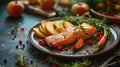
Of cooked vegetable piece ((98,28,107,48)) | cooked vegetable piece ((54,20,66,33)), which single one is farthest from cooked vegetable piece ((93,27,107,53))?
cooked vegetable piece ((54,20,66,33))

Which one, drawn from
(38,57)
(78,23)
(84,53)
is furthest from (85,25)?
(38,57)

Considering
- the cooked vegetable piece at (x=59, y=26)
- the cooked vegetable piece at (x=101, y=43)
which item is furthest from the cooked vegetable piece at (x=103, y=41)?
the cooked vegetable piece at (x=59, y=26)

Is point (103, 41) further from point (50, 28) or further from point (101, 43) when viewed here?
point (50, 28)

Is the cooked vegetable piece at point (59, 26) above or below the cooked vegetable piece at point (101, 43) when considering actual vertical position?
above

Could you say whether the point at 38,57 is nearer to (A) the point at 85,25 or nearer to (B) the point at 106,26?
(A) the point at 85,25

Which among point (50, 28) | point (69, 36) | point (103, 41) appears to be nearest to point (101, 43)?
point (103, 41)

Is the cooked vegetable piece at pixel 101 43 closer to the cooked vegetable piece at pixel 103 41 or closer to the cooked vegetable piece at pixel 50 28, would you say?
the cooked vegetable piece at pixel 103 41

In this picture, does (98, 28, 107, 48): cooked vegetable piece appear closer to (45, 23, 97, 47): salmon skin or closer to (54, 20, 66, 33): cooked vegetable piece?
(45, 23, 97, 47): salmon skin
